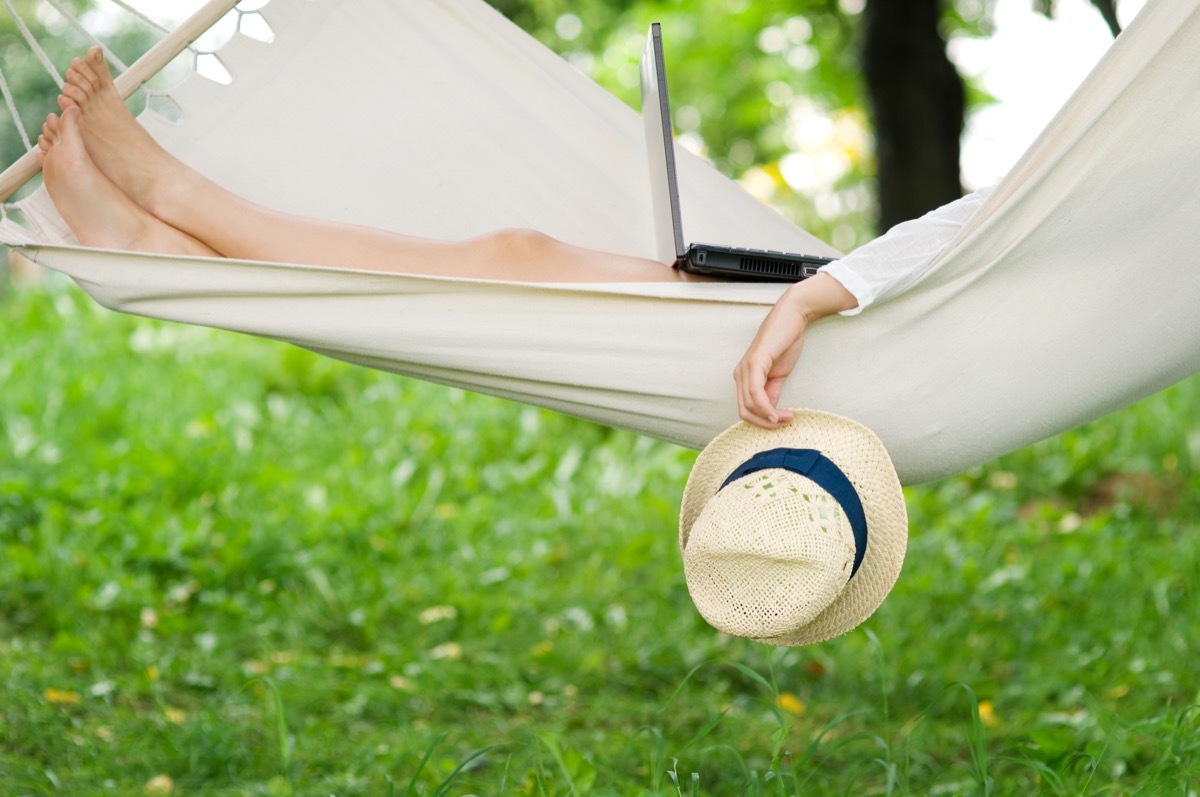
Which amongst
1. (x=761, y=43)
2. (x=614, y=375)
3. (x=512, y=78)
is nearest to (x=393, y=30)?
(x=512, y=78)

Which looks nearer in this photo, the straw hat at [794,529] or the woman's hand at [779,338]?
the straw hat at [794,529]

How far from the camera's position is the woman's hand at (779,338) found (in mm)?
1579

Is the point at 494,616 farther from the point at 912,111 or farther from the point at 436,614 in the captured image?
the point at 912,111

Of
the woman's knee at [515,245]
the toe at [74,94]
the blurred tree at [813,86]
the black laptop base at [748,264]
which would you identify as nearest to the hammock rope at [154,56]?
the toe at [74,94]

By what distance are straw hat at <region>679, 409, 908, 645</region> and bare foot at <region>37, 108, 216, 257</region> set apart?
896 millimetres

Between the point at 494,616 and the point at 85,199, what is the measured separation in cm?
146

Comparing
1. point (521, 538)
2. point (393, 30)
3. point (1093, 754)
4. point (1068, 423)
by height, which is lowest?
point (521, 538)

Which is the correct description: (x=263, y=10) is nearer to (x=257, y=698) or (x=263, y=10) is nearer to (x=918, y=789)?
(x=257, y=698)

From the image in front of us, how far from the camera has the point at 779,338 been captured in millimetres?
1586

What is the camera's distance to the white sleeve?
1.60 m

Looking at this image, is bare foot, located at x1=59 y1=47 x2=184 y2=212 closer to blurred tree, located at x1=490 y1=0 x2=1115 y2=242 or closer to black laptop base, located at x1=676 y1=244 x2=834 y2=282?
black laptop base, located at x1=676 y1=244 x2=834 y2=282

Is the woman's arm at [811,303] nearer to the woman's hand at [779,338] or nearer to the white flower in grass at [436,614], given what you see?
the woman's hand at [779,338]

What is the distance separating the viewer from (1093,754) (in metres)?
1.84

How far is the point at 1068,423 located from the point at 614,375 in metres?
0.62
